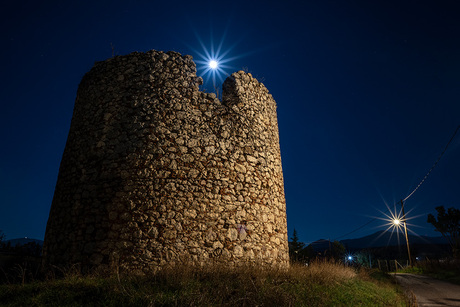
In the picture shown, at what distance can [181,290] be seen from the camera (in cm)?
437

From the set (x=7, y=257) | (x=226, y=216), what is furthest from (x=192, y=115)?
(x=7, y=257)

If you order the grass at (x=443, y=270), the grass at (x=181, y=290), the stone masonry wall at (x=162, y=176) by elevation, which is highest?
the stone masonry wall at (x=162, y=176)

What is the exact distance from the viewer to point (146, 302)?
3.91 meters

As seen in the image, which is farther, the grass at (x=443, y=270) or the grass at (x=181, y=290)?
the grass at (x=443, y=270)

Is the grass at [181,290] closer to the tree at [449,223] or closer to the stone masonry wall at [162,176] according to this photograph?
the stone masonry wall at [162,176]

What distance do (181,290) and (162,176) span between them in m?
2.50

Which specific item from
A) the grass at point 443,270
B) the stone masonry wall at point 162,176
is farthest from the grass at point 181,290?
the grass at point 443,270

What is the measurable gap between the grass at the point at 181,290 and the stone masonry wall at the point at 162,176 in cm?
66

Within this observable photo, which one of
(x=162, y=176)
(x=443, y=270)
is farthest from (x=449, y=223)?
(x=162, y=176)

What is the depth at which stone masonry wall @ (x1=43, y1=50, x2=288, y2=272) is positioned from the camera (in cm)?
576

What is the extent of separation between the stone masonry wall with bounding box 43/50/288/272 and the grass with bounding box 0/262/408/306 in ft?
2.15

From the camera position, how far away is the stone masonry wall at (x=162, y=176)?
5758mm

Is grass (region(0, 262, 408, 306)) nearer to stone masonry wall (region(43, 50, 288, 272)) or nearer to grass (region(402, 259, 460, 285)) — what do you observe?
stone masonry wall (region(43, 50, 288, 272))

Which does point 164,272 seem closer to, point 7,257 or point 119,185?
point 119,185
